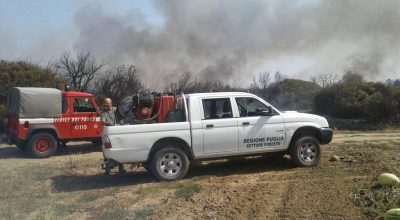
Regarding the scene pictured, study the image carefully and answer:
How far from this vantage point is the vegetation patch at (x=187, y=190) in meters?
7.89

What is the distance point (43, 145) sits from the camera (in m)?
14.5

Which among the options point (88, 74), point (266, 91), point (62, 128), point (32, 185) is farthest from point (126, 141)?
point (266, 91)

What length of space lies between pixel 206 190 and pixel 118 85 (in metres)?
16.7

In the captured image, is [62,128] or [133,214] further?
[62,128]

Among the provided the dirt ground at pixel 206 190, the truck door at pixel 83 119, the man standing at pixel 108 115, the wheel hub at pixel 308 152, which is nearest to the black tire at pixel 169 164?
the dirt ground at pixel 206 190

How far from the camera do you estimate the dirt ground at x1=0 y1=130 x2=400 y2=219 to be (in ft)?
22.4

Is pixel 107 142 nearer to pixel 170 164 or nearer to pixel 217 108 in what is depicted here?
pixel 170 164

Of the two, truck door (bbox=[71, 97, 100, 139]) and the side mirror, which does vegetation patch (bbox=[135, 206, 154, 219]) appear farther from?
truck door (bbox=[71, 97, 100, 139])

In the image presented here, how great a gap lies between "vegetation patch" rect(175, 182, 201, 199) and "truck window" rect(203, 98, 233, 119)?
1.64 metres

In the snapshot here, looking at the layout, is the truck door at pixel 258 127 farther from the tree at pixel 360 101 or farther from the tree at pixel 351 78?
the tree at pixel 351 78

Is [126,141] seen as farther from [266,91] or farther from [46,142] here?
[266,91]

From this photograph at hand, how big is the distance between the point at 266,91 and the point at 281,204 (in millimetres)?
22387

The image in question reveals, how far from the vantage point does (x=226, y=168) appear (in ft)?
35.3

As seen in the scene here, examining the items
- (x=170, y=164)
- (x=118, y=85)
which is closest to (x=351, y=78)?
(x=118, y=85)
